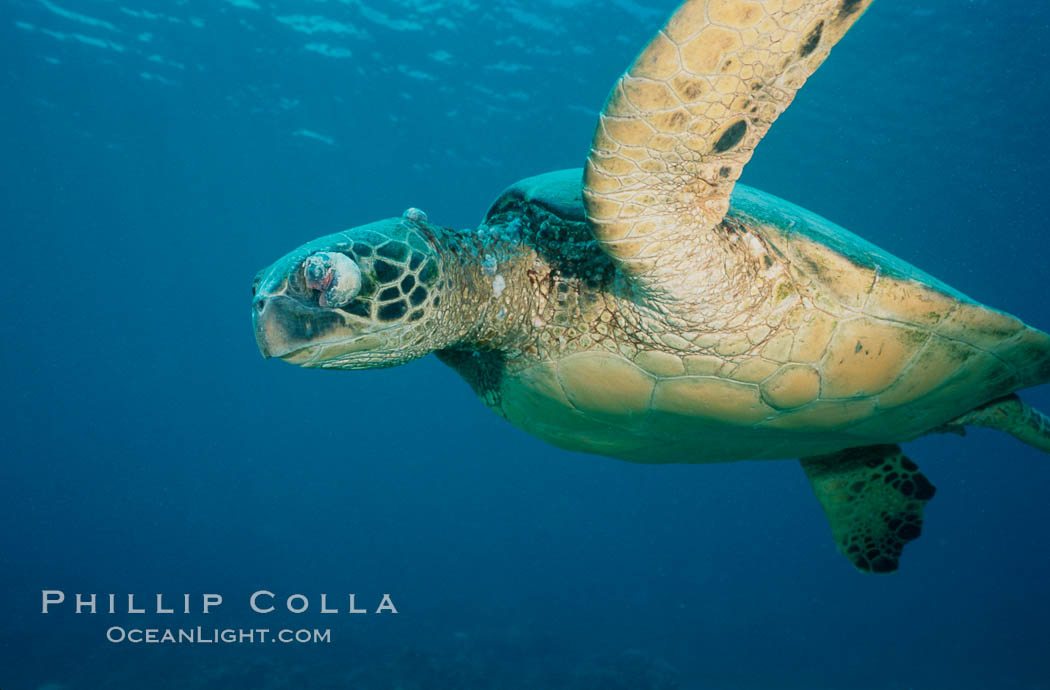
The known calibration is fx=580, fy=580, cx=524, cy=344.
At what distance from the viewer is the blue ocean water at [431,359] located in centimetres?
1360

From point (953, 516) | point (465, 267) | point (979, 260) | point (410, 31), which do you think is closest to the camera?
point (465, 267)

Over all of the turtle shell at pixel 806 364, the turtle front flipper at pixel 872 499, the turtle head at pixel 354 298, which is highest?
the turtle head at pixel 354 298

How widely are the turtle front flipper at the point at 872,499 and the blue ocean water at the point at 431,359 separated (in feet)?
26.7

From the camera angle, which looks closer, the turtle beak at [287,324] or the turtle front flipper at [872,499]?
the turtle beak at [287,324]

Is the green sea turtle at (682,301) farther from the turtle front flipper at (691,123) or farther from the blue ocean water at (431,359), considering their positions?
the blue ocean water at (431,359)

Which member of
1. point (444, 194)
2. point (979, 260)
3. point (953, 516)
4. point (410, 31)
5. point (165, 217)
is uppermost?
point (165, 217)

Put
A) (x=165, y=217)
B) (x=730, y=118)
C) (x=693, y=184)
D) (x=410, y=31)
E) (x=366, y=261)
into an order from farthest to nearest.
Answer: (x=165, y=217) < (x=410, y=31) < (x=366, y=261) < (x=693, y=184) < (x=730, y=118)

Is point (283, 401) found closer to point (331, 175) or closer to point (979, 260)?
point (331, 175)

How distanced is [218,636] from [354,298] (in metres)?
16.2

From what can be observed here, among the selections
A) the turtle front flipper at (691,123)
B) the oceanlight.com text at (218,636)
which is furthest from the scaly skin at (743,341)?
the oceanlight.com text at (218,636)

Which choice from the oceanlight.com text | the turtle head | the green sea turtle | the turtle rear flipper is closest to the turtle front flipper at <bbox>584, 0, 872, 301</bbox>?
the green sea turtle

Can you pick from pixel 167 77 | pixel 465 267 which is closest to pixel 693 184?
pixel 465 267

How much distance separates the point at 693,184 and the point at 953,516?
4916 centimetres

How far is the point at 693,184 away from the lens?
173 centimetres
